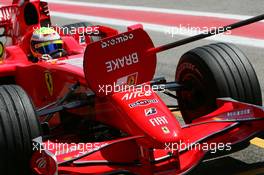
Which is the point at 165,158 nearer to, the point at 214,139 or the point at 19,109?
the point at 214,139

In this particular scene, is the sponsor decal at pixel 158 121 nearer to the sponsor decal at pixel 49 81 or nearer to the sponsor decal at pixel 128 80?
the sponsor decal at pixel 128 80

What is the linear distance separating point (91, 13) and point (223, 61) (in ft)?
32.2

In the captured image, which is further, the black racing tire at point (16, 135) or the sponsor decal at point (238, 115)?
the sponsor decal at point (238, 115)

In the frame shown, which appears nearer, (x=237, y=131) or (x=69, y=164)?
(x=69, y=164)

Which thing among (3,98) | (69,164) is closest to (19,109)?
(3,98)

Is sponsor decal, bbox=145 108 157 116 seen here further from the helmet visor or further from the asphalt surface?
the helmet visor

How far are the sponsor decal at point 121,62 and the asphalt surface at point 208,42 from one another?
1.08m

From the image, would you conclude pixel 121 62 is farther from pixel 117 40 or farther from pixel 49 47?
pixel 49 47

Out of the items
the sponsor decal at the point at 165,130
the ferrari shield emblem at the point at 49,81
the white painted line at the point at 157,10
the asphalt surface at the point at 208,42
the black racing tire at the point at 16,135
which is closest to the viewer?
the sponsor decal at the point at 165,130

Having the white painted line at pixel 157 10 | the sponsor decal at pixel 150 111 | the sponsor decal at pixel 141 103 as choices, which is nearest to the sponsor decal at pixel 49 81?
the sponsor decal at pixel 141 103

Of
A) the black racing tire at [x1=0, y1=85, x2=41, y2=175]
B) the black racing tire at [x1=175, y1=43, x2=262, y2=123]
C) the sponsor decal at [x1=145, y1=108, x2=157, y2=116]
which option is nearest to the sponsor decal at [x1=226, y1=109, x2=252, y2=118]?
the black racing tire at [x1=175, y1=43, x2=262, y2=123]

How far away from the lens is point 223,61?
5.52 meters

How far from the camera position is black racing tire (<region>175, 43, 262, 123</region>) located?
5.40 meters

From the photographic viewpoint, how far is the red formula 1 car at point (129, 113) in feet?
14.9
